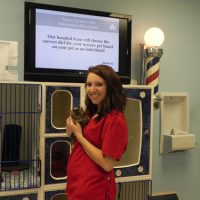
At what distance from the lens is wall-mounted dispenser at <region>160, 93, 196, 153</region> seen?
8.23ft

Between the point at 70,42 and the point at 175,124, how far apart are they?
118cm

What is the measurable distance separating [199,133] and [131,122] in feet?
3.06

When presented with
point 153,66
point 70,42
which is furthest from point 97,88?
point 153,66

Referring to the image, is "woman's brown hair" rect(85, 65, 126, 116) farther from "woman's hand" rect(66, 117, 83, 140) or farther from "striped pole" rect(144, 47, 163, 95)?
"striped pole" rect(144, 47, 163, 95)

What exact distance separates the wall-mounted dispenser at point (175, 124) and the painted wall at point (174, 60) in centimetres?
5

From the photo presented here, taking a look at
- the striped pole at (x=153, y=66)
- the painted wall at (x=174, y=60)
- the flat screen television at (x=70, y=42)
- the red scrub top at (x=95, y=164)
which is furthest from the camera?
the painted wall at (x=174, y=60)

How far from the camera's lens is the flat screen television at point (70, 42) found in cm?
191

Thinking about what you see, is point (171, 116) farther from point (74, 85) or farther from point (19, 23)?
point (19, 23)

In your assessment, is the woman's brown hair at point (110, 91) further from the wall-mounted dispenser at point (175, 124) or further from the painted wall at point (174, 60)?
the wall-mounted dispenser at point (175, 124)

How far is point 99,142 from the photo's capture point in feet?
4.84

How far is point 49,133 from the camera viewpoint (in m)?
1.78

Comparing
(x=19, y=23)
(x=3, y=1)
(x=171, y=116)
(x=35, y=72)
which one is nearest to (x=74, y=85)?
A: (x=35, y=72)

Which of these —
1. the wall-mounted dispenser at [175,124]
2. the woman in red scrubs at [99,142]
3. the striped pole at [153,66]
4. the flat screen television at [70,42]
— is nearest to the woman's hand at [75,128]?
the woman in red scrubs at [99,142]

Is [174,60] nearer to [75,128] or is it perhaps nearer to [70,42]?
[70,42]
